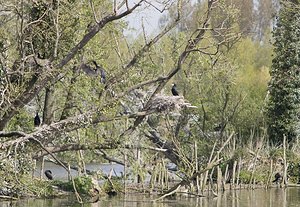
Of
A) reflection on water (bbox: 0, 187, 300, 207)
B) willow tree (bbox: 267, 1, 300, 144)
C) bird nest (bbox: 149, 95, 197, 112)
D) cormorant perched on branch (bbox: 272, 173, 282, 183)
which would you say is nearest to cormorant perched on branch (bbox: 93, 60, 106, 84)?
bird nest (bbox: 149, 95, 197, 112)

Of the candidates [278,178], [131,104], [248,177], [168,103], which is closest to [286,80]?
[278,178]

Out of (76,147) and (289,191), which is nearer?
(76,147)

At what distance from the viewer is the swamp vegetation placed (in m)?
21.2

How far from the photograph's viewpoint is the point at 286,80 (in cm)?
4034

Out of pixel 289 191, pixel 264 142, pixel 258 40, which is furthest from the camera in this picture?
pixel 258 40

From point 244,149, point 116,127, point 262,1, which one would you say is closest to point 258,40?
point 262,1

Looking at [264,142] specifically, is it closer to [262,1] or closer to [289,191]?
[289,191]

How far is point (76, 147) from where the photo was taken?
76.4 feet

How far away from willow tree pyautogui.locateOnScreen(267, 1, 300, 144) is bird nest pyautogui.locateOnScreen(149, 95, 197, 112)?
1728 centimetres

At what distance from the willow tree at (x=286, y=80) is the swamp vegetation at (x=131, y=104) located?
0.06m

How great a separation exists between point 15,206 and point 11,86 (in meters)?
5.35

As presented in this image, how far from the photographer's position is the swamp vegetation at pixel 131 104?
2119cm

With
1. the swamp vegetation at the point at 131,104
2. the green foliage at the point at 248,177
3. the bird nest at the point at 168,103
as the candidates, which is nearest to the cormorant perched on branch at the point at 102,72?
the swamp vegetation at the point at 131,104

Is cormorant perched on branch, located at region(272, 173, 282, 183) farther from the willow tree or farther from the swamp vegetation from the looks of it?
the willow tree
